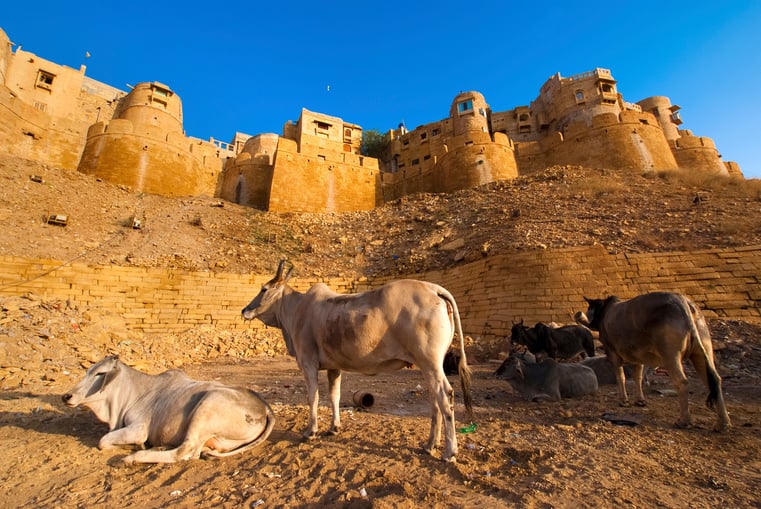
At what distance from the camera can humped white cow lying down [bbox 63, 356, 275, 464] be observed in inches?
127

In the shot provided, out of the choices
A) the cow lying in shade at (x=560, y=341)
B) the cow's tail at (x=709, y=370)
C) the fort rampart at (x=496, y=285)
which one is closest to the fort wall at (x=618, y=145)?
the fort rampart at (x=496, y=285)

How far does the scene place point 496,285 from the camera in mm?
12703

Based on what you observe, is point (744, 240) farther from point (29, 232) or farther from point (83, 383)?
point (29, 232)

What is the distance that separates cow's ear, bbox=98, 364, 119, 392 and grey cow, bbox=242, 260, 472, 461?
1.93 m

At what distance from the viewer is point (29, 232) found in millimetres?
14297

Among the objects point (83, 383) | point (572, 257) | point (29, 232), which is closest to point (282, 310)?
point (83, 383)

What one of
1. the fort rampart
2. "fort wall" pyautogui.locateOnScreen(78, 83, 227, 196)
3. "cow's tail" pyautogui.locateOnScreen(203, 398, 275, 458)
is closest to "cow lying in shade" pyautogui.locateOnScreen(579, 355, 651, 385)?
the fort rampart

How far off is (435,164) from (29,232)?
81.4 ft

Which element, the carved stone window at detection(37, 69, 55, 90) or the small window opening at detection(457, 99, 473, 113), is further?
the small window opening at detection(457, 99, 473, 113)

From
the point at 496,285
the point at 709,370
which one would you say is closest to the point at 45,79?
the point at 496,285

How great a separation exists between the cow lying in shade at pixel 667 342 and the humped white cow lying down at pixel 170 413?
4.77 m

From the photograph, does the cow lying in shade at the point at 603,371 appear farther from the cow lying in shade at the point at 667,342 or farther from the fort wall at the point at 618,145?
the fort wall at the point at 618,145

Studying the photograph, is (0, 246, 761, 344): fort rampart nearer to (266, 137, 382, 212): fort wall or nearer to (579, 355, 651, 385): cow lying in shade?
(579, 355, 651, 385): cow lying in shade

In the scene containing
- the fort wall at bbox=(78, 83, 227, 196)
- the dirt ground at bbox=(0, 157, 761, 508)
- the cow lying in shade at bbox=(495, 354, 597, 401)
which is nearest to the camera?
the dirt ground at bbox=(0, 157, 761, 508)
